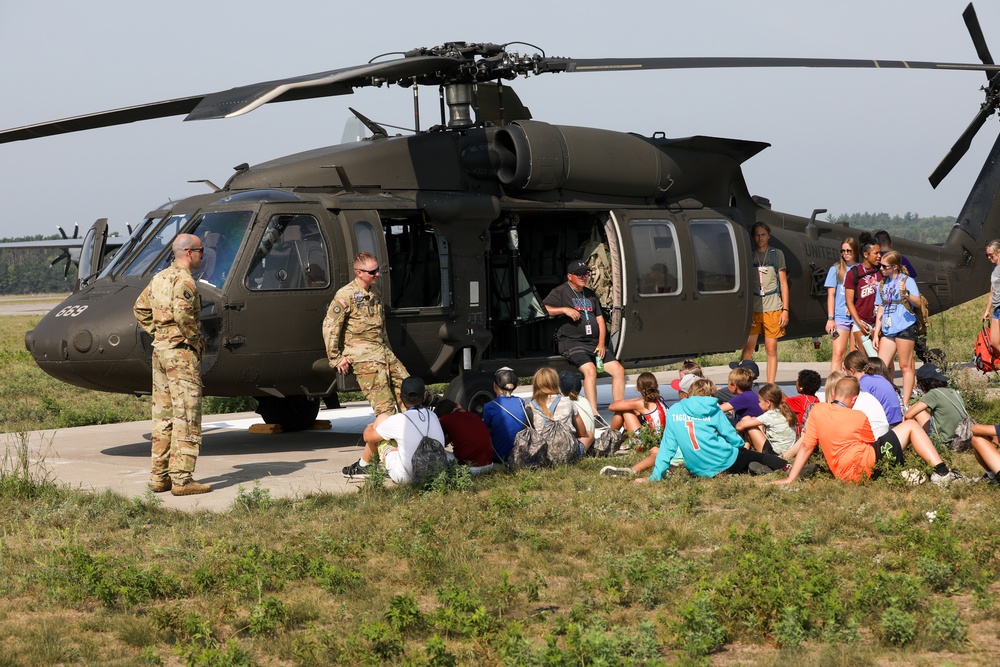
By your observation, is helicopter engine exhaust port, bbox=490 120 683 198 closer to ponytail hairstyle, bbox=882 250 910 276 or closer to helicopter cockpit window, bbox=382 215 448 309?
helicopter cockpit window, bbox=382 215 448 309

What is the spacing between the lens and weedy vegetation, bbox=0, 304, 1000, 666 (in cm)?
507

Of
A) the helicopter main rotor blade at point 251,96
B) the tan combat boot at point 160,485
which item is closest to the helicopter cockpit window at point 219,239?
the helicopter main rotor blade at point 251,96

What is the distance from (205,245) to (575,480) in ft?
13.5

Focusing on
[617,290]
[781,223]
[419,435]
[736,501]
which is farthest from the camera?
[781,223]

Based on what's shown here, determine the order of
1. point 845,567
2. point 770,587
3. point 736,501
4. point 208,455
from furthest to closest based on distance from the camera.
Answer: point 208,455 → point 736,501 → point 845,567 → point 770,587

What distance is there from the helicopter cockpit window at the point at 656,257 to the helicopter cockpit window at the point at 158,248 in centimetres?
473

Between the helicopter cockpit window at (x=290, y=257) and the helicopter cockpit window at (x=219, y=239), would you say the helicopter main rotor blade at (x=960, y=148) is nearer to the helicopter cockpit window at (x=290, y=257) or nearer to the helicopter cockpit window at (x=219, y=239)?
the helicopter cockpit window at (x=290, y=257)

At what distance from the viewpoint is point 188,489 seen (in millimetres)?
8695

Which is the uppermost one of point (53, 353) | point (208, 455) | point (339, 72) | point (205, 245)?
point (339, 72)

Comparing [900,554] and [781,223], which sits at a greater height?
[781,223]

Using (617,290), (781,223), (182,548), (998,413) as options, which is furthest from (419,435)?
(781,223)

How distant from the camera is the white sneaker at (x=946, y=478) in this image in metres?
8.03

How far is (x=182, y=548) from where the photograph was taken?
6.77m

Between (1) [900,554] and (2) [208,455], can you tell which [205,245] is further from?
(1) [900,554]
